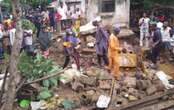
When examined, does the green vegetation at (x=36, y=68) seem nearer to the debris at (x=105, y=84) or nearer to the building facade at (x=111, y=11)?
the debris at (x=105, y=84)

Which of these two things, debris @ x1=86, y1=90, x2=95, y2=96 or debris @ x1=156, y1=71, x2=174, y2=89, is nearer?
debris @ x1=86, y1=90, x2=95, y2=96

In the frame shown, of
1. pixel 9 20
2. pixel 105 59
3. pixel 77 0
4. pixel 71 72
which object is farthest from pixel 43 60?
pixel 77 0

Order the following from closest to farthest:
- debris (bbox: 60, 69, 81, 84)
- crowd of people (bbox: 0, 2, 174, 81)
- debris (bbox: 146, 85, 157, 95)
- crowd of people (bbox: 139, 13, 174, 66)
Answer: debris (bbox: 146, 85, 157, 95), debris (bbox: 60, 69, 81, 84), crowd of people (bbox: 0, 2, 174, 81), crowd of people (bbox: 139, 13, 174, 66)

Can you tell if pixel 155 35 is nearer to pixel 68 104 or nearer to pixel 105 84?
pixel 105 84

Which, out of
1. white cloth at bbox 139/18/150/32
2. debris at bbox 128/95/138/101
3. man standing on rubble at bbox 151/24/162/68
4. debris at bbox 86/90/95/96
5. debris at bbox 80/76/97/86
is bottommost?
debris at bbox 128/95/138/101

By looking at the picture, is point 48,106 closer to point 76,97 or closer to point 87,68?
point 76,97

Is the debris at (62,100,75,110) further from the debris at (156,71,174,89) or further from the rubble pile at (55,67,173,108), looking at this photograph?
the debris at (156,71,174,89)

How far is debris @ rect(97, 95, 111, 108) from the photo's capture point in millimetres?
15641

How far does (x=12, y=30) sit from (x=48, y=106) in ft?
13.6

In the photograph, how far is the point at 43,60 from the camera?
53.8 ft

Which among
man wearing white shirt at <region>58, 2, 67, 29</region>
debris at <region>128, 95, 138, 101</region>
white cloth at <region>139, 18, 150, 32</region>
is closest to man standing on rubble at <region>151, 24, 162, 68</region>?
white cloth at <region>139, 18, 150, 32</region>

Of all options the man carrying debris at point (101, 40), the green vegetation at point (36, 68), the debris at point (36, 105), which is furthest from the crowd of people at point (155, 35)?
the debris at point (36, 105)

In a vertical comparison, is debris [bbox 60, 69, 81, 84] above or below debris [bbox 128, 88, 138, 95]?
above

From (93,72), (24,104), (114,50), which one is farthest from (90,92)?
(24,104)
